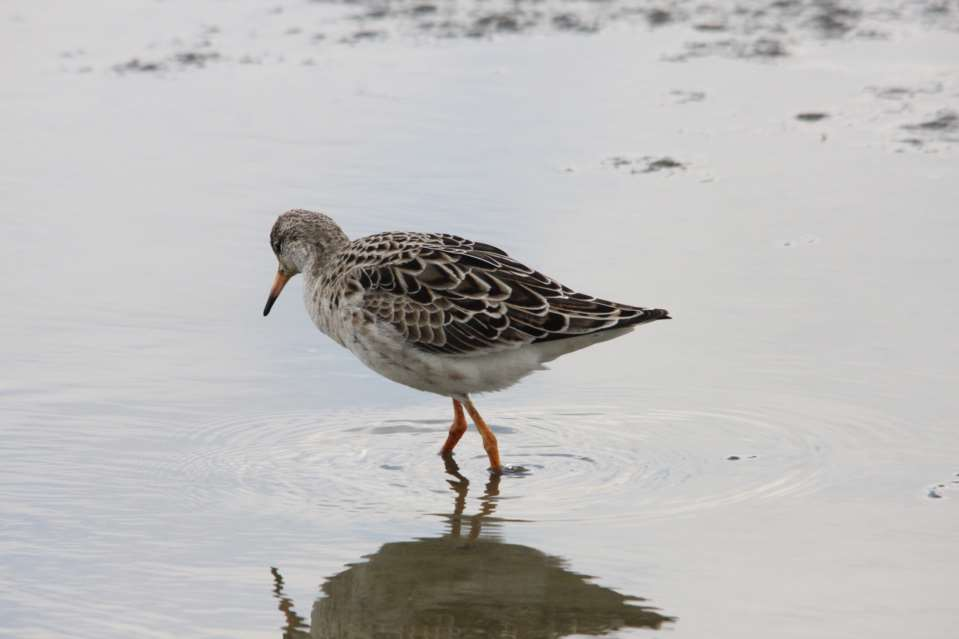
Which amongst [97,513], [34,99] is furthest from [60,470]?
[34,99]

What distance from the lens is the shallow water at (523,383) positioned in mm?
6637

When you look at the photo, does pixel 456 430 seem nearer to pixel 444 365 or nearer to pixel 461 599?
pixel 444 365

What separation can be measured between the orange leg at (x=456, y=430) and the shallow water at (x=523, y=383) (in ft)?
0.27

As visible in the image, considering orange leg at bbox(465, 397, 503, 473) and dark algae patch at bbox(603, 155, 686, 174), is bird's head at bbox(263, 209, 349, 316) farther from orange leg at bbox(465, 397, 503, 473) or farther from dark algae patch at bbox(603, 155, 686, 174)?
dark algae patch at bbox(603, 155, 686, 174)

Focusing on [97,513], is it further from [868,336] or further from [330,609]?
[868,336]

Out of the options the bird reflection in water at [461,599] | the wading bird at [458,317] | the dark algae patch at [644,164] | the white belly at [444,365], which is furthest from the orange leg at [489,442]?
the dark algae patch at [644,164]

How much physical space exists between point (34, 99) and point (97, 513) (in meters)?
6.91

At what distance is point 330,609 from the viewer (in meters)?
6.47

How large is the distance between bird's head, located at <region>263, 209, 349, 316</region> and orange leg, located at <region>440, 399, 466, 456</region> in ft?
4.02

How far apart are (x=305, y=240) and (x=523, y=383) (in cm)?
142

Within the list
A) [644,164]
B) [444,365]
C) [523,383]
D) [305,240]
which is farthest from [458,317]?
[644,164]

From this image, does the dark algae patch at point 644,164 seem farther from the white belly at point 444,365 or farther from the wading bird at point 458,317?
the white belly at point 444,365

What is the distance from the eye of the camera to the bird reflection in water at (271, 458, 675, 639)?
630 centimetres

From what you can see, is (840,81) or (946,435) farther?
(840,81)
